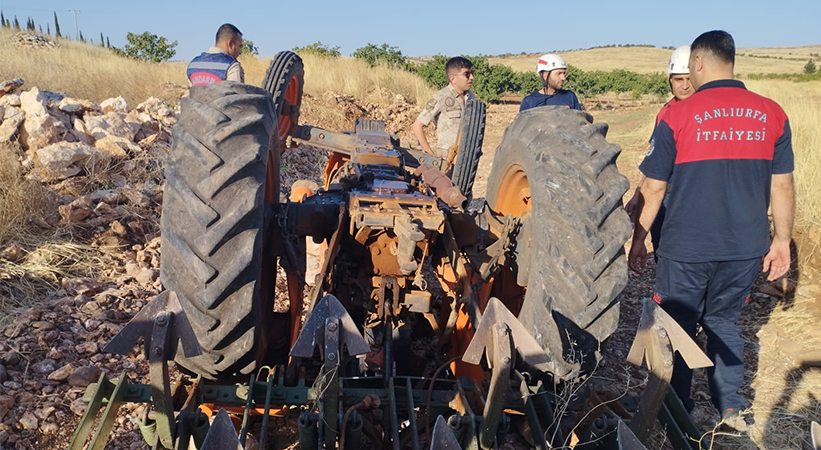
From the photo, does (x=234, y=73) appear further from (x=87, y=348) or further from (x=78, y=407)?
(x=78, y=407)

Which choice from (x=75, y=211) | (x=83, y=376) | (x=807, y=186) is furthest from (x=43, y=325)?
(x=807, y=186)

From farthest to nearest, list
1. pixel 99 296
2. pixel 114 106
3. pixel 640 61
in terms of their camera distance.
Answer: pixel 640 61, pixel 114 106, pixel 99 296

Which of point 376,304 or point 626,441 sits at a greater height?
point 626,441

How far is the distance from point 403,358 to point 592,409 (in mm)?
1206

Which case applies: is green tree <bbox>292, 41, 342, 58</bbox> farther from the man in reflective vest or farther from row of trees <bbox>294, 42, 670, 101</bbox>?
the man in reflective vest

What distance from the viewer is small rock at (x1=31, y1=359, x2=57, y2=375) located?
3.74m

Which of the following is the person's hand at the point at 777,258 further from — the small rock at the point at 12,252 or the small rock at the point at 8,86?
the small rock at the point at 8,86

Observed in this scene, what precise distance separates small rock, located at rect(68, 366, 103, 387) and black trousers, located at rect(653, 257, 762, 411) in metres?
3.65

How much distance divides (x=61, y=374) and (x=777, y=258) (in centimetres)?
452

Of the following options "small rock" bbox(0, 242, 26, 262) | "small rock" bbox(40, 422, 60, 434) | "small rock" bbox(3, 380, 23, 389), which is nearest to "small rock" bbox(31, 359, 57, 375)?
"small rock" bbox(3, 380, 23, 389)

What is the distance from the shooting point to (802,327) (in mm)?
5219

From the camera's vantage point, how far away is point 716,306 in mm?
3604

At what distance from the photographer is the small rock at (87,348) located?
4025 millimetres

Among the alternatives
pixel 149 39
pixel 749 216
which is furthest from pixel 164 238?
pixel 149 39
